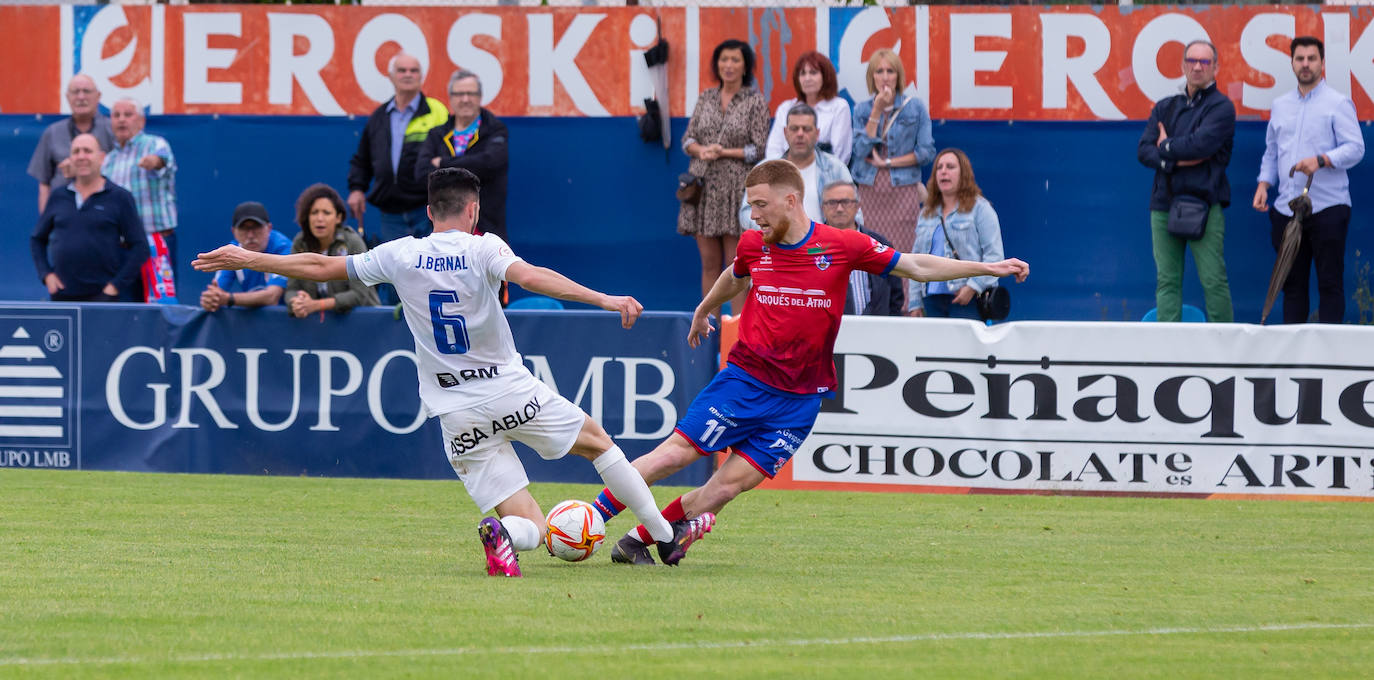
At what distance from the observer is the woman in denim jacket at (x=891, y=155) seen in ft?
46.0

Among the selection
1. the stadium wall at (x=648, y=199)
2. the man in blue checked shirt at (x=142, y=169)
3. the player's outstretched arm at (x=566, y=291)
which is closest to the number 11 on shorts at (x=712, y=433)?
the player's outstretched arm at (x=566, y=291)

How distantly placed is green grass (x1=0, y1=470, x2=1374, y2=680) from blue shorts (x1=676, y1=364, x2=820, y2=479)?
1.76 ft

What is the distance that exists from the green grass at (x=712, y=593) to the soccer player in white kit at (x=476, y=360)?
0.33 meters

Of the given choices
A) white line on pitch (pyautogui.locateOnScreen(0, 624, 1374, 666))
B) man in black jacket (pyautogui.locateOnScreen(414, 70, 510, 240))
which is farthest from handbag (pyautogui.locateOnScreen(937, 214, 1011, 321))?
white line on pitch (pyautogui.locateOnScreen(0, 624, 1374, 666))

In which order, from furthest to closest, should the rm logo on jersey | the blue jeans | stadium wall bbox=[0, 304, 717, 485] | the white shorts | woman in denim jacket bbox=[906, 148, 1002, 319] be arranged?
the blue jeans < woman in denim jacket bbox=[906, 148, 1002, 319] < the rm logo on jersey < stadium wall bbox=[0, 304, 717, 485] < the white shorts

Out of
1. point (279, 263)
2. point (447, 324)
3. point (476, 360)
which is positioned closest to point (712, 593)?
point (476, 360)

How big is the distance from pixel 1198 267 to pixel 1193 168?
797 millimetres

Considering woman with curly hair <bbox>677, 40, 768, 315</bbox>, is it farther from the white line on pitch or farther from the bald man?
the white line on pitch

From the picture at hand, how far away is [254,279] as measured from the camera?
501 inches

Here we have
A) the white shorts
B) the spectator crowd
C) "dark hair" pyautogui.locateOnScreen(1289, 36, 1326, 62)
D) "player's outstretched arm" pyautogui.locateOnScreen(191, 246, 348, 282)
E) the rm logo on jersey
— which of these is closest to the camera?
"player's outstretched arm" pyautogui.locateOnScreen(191, 246, 348, 282)

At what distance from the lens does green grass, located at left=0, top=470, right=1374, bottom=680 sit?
5602 millimetres

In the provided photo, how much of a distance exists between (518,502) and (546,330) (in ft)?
14.1

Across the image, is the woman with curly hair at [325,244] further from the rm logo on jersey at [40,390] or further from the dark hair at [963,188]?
the dark hair at [963,188]

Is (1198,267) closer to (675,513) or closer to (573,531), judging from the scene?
(675,513)
